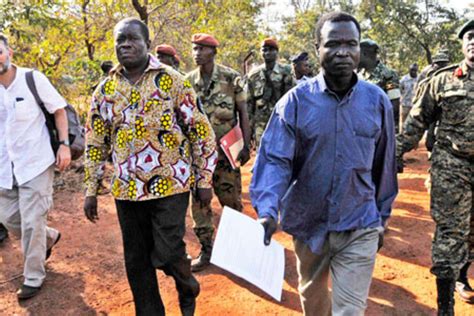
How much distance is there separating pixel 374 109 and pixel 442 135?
112 cm

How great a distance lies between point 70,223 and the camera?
577cm

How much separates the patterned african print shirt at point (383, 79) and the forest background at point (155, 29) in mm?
4295

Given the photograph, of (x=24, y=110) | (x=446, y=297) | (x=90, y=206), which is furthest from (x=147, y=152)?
(x=446, y=297)

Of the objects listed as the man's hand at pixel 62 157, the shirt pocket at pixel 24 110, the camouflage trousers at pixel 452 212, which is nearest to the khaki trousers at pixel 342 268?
the camouflage trousers at pixel 452 212

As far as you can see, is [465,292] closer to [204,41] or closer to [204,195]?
[204,195]

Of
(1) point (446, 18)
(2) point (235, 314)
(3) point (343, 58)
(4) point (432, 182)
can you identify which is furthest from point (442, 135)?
(1) point (446, 18)

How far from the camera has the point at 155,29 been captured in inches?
460

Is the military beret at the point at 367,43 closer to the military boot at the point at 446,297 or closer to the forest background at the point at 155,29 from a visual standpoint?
the military boot at the point at 446,297

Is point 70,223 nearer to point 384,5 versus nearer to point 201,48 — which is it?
point 201,48

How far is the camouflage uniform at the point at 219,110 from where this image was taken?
4281 mm

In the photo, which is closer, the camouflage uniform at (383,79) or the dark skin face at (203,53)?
the dark skin face at (203,53)

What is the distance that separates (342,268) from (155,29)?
10441 mm

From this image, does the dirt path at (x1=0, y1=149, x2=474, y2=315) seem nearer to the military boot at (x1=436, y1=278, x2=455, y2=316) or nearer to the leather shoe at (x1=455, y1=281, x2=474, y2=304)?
the leather shoe at (x1=455, y1=281, x2=474, y2=304)

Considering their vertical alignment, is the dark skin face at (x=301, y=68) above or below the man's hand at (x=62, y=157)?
above
